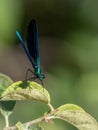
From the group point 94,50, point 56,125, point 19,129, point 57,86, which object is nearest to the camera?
point 19,129

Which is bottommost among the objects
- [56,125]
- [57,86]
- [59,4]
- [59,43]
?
[56,125]

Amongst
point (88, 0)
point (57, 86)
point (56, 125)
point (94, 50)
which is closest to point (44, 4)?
point (88, 0)

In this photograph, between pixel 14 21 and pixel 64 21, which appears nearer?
pixel 14 21

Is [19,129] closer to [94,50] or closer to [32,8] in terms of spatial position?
[94,50]

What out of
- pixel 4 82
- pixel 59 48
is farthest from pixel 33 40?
pixel 59 48

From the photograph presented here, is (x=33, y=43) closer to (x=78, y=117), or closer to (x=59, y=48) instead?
(x=78, y=117)

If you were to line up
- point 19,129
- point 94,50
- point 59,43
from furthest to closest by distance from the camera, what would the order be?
point 59,43, point 94,50, point 19,129

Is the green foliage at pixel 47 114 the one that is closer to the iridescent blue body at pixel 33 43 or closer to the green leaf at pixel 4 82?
the green leaf at pixel 4 82
